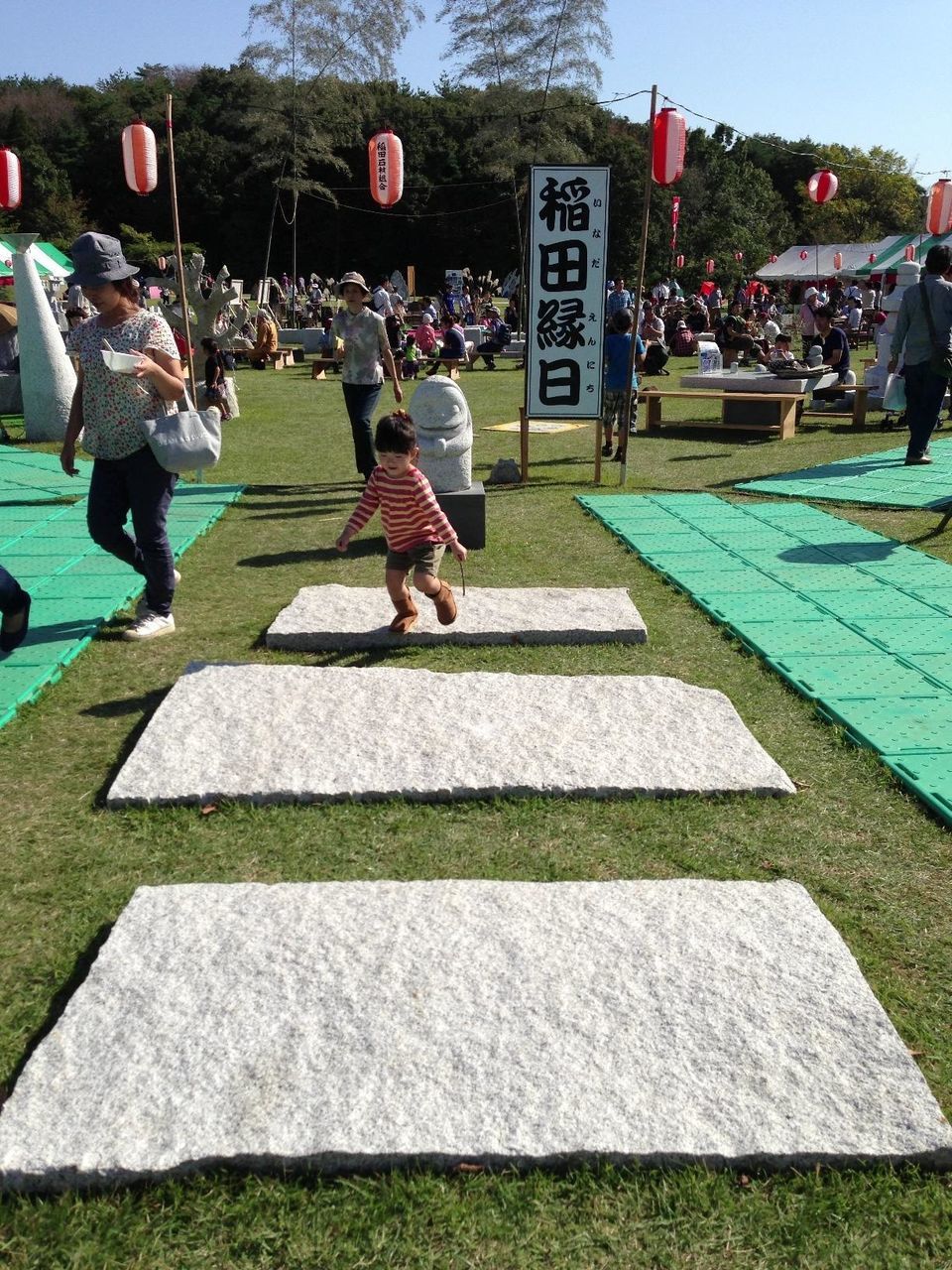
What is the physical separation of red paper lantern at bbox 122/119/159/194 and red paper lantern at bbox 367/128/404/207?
4.49 metres

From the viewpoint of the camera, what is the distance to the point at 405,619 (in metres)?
4.79

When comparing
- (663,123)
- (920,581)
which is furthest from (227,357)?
(920,581)

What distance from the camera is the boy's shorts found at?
186 inches

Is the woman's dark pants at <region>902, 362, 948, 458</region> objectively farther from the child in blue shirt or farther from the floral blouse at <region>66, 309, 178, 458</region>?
the floral blouse at <region>66, 309, 178, 458</region>

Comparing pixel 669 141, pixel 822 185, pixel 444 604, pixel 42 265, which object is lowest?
pixel 444 604

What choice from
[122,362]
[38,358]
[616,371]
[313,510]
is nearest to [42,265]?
[38,358]

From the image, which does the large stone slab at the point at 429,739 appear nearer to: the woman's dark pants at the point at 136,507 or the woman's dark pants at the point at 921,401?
the woman's dark pants at the point at 136,507

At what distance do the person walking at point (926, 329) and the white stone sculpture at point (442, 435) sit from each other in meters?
4.52

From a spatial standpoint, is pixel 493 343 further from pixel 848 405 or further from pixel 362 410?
pixel 362 410

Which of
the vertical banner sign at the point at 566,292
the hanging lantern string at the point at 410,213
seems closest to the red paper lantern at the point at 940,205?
the vertical banner sign at the point at 566,292

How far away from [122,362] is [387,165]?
17528 millimetres

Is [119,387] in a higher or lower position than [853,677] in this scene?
higher

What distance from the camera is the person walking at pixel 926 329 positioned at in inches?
347

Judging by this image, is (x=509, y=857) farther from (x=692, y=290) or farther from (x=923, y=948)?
(x=692, y=290)
